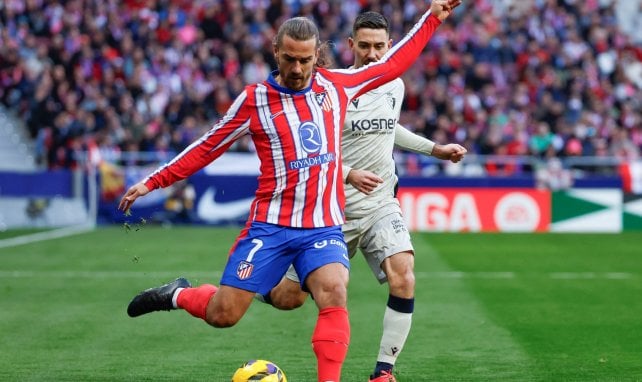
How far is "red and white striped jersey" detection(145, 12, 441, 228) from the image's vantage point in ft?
20.9

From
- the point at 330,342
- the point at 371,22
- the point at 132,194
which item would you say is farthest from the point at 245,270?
the point at 371,22

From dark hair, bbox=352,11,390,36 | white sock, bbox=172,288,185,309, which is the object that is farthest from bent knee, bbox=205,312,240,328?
dark hair, bbox=352,11,390,36

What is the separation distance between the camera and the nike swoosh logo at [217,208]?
2216cm

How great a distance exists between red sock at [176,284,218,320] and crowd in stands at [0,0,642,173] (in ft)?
52.5

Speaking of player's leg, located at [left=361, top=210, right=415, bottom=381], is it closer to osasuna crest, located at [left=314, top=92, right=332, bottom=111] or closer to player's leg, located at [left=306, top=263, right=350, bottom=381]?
player's leg, located at [left=306, top=263, right=350, bottom=381]

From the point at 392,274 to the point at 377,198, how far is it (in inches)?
24.6

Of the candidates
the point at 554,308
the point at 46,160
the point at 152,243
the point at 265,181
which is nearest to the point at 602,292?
the point at 554,308

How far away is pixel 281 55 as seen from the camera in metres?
6.28

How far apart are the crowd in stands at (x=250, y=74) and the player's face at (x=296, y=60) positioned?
54.5 feet

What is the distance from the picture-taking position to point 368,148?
25.2 ft

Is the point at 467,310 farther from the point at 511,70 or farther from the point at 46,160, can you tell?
the point at 511,70

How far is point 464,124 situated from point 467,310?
14.0 meters

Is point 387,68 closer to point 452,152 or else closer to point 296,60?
point 296,60

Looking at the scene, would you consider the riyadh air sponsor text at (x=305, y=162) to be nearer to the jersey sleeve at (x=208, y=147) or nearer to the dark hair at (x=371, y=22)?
the jersey sleeve at (x=208, y=147)
